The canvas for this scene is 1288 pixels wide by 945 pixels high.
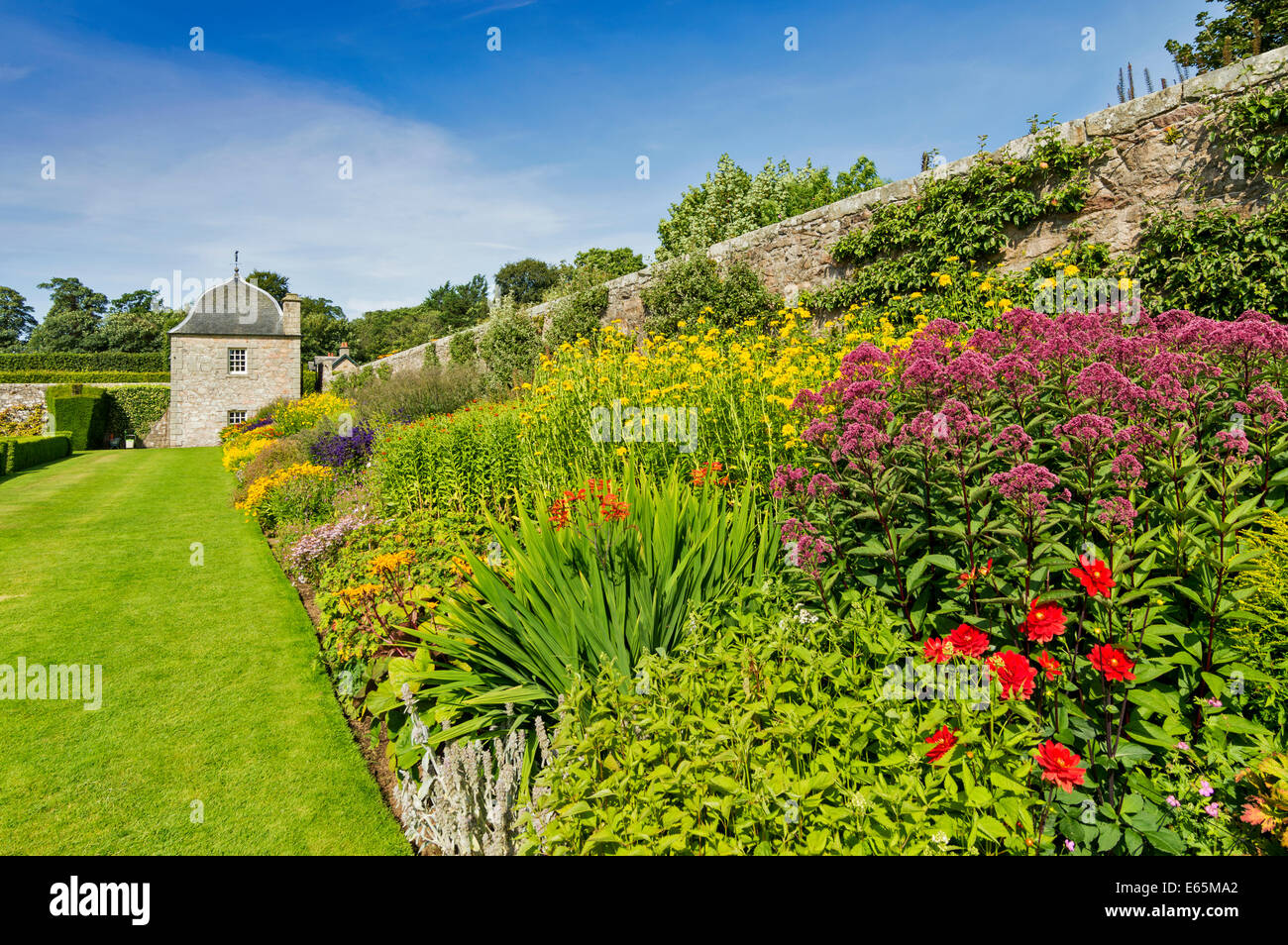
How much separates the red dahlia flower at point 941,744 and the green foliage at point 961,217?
23.0 ft

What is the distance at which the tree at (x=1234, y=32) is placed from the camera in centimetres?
1841

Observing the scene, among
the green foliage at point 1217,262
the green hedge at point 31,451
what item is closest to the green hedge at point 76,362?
the green hedge at point 31,451

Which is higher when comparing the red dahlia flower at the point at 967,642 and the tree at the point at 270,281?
the tree at the point at 270,281

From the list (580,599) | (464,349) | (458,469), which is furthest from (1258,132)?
(464,349)

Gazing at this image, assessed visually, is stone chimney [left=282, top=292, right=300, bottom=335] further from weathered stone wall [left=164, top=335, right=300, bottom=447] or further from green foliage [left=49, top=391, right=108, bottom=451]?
green foliage [left=49, top=391, right=108, bottom=451]

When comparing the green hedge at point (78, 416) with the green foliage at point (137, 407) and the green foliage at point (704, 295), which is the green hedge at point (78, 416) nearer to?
the green foliage at point (137, 407)

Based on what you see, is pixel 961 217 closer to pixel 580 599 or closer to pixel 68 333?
pixel 580 599

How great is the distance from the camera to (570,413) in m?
6.01

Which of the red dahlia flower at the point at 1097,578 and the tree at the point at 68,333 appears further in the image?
the tree at the point at 68,333

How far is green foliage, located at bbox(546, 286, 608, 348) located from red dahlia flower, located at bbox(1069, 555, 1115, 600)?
1162cm

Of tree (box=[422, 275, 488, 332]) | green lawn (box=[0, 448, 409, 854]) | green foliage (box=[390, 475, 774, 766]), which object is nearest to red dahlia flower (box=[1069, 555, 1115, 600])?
green foliage (box=[390, 475, 774, 766])

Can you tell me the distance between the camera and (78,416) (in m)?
25.7

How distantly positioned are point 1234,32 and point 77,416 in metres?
Answer: 45.9
